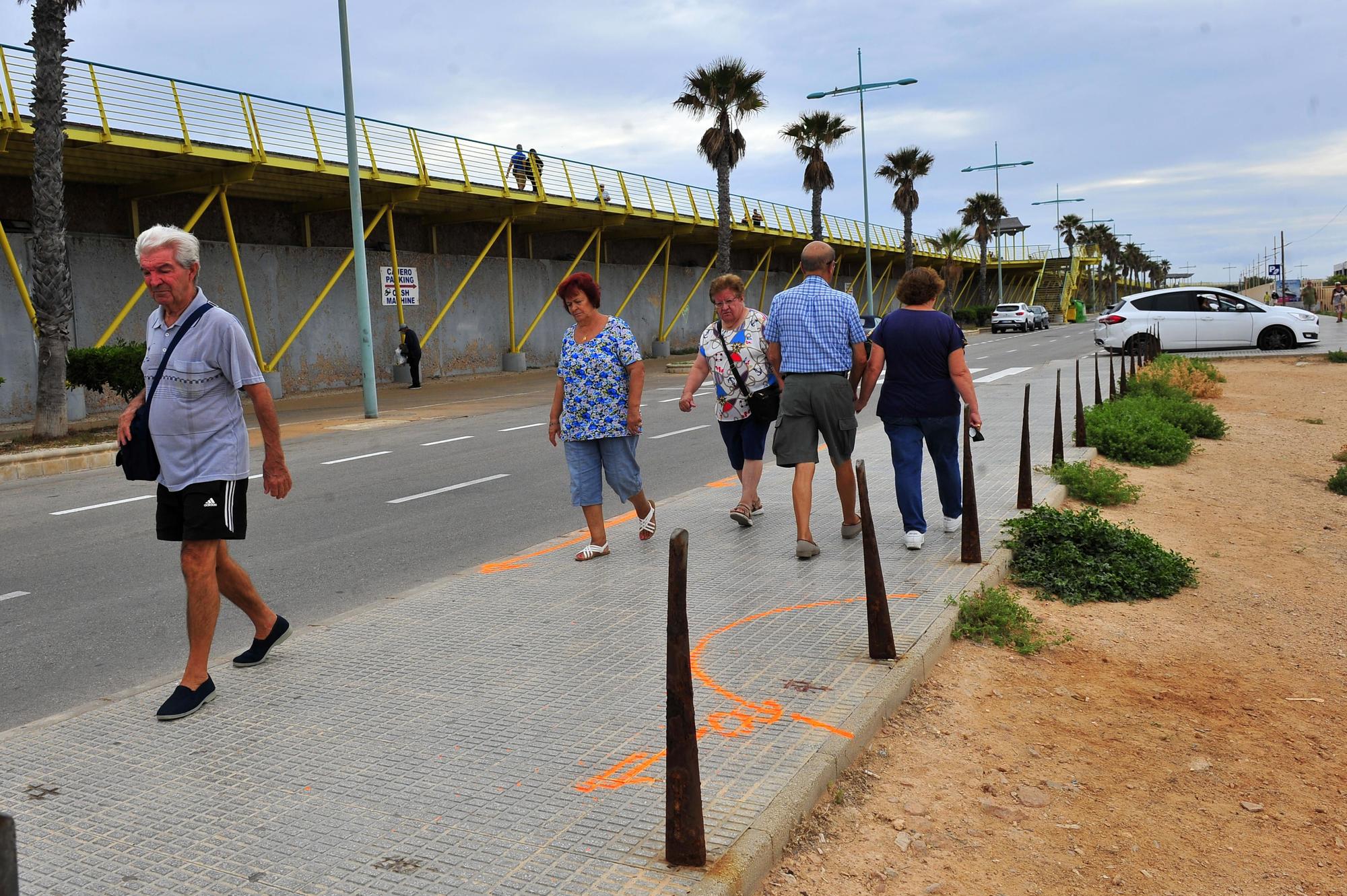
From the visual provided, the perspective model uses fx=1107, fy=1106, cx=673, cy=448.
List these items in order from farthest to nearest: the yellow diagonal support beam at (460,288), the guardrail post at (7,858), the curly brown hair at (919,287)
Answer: the yellow diagonal support beam at (460,288), the curly brown hair at (919,287), the guardrail post at (7,858)

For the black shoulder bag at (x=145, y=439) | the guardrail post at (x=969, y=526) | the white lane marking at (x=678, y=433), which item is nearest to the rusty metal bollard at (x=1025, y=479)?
the guardrail post at (x=969, y=526)

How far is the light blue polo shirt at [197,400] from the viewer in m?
4.21

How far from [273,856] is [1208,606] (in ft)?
15.8

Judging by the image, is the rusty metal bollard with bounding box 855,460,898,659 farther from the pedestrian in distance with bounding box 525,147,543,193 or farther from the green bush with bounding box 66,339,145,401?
the pedestrian in distance with bounding box 525,147,543,193

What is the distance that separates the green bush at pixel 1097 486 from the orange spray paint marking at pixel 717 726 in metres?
4.68

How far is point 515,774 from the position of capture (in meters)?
3.51

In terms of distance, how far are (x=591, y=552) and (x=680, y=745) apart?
3905 millimetres

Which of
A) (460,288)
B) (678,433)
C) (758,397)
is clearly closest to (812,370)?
(758,397)

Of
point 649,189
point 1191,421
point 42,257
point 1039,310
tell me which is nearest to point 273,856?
point 1191,421

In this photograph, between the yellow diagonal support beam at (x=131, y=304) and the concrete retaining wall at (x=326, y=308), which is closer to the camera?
the yellow diagonal support beam at (x=131, y=304)

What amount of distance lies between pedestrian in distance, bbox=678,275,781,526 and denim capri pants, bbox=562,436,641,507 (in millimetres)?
526

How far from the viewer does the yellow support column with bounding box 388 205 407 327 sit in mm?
24594

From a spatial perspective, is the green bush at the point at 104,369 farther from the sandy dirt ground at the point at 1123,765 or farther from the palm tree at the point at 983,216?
the palm tree at the point at 983,216

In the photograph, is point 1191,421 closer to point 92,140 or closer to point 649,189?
point 92,140
